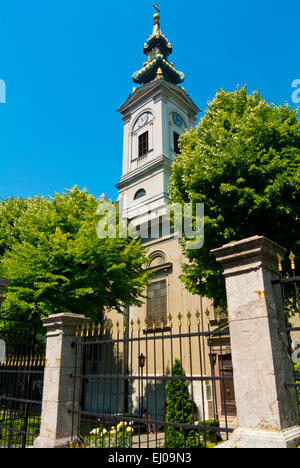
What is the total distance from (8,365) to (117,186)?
21791mm

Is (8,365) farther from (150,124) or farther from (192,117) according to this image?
(192,117)

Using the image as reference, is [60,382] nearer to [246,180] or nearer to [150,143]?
[246,180]

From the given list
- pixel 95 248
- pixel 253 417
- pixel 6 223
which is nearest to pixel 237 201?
pixel 95 248

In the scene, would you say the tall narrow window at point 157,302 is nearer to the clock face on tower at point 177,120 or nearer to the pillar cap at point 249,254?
the clock face on tower at point 177,120

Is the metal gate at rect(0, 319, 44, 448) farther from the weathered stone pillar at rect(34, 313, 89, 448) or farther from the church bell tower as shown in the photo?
the church bell tower

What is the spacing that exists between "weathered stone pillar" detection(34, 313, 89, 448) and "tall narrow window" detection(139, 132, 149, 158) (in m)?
22.8

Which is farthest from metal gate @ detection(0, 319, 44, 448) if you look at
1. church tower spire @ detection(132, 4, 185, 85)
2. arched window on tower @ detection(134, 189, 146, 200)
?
church tower spire @ detection(132, 4, 185, 85)

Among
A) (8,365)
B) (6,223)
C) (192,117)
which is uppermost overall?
(192,117)

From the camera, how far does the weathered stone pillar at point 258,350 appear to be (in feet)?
12.0

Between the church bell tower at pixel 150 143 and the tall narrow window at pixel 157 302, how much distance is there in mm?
3454

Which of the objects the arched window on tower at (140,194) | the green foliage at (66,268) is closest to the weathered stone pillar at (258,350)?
the green foliage at (66,268)

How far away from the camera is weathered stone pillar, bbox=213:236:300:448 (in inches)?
144

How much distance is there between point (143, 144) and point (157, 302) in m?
14.1

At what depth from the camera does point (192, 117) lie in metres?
31.4
